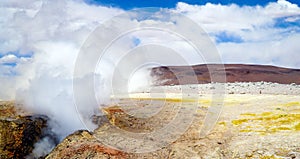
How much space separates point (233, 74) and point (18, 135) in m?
81.0

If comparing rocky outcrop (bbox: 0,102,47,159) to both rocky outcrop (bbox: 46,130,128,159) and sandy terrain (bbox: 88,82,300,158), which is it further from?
sandy terrain (bbox: 88,82,300,158)

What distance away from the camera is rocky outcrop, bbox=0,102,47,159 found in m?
25.0

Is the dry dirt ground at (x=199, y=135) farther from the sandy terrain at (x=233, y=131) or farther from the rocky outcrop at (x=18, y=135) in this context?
the rocky outcrop at (x=18, y=135)

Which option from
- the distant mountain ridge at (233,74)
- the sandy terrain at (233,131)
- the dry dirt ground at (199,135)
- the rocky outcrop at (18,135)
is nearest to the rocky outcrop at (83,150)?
the dry dirt ground at (199,135)

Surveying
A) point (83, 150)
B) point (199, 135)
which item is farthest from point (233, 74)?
point (83, 150)

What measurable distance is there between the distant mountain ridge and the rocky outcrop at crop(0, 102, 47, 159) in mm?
58068

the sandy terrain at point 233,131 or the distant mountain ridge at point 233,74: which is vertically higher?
the distant mountain ridge at point 233,74

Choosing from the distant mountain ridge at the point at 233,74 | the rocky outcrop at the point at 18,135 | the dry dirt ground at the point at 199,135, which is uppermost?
the distant mountain ridge at the point at 233,74

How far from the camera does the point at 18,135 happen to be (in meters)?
25.7

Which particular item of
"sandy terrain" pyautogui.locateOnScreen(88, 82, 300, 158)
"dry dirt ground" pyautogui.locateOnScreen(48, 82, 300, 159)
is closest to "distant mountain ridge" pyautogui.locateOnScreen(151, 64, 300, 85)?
"sandy terrain" pyautogui.locateOnScreen(88, 82, 300, 158)

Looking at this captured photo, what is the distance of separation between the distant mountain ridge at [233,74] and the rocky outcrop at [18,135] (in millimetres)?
58068

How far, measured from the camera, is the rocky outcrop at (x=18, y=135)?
25016mm

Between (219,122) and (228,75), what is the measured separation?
2859 inches

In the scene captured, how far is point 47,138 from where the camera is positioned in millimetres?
27531
